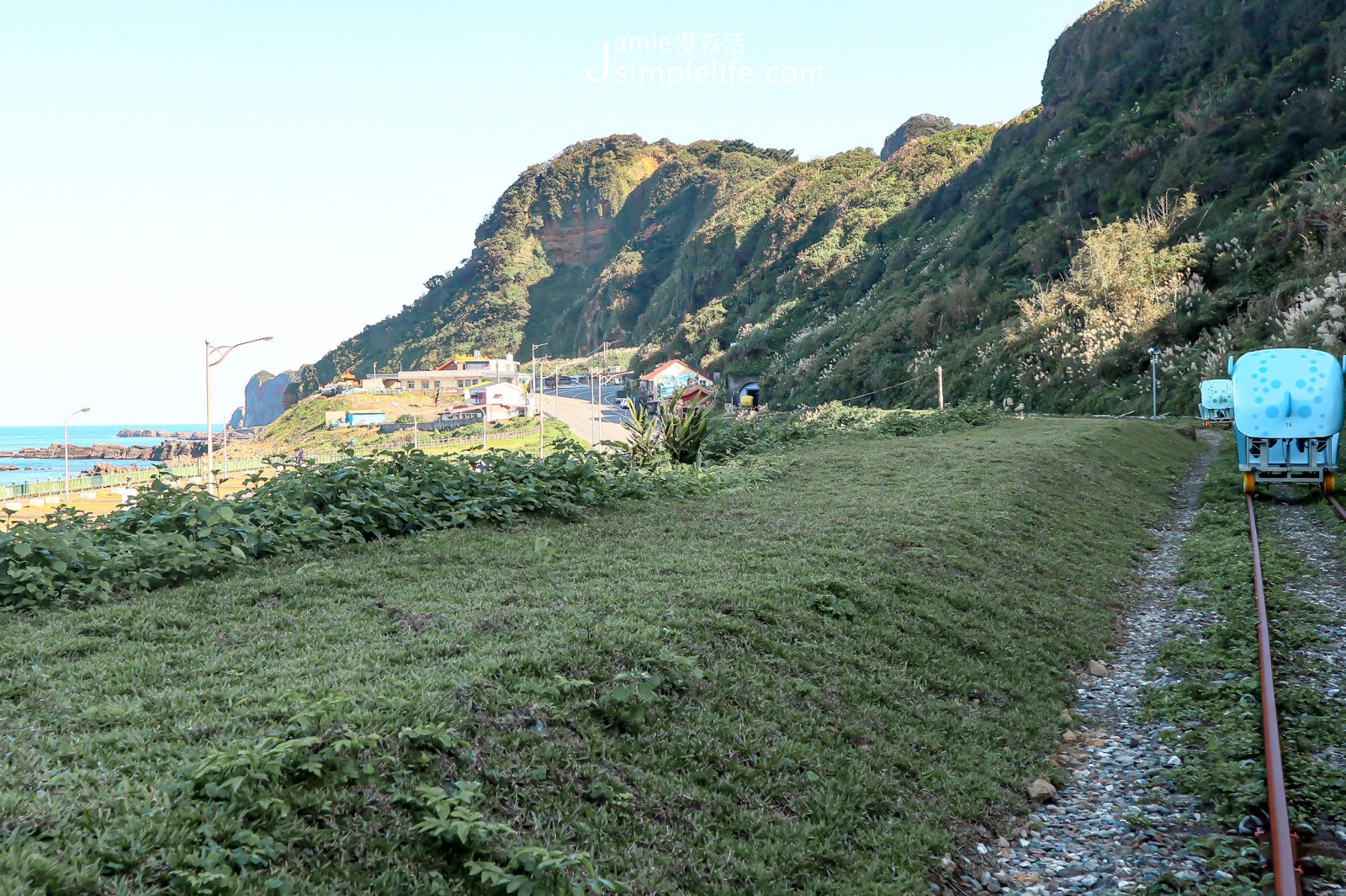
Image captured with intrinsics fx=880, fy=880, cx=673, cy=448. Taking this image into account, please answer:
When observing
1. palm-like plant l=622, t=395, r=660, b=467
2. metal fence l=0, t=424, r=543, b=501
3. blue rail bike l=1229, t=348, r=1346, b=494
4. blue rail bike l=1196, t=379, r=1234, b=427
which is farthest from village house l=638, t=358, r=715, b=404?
blue rail bike l=1229, t=348, r=1346, b=494

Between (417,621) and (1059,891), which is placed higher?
(417,621)

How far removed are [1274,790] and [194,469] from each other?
40.6 meters

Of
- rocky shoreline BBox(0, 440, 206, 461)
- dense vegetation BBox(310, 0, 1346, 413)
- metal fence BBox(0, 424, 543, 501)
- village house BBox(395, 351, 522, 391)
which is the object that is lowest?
rocky shoreline BBox(0, 440, 206, 461)

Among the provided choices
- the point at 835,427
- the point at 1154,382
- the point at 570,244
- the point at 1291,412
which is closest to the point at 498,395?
the point at 835,427

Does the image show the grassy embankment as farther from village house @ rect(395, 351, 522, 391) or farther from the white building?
village house @ rect(395, 351, 522, 391)

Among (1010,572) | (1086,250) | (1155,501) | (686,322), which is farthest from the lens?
(686,322)

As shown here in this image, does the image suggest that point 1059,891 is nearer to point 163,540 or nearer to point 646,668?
point 646,668

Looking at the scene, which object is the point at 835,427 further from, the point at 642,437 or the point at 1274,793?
the point at 1274,793

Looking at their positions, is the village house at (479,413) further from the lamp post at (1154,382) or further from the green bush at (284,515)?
the green bush at (284,515)

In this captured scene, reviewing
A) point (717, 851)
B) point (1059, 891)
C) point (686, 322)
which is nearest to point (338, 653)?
point (717, 851)

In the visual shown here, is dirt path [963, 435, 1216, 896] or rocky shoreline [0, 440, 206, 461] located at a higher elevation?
dirt path [963, 435, 1216, 896]

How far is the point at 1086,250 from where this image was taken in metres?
41.3

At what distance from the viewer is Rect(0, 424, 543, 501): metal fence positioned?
10875mm

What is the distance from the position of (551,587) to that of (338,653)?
220 centimetres
